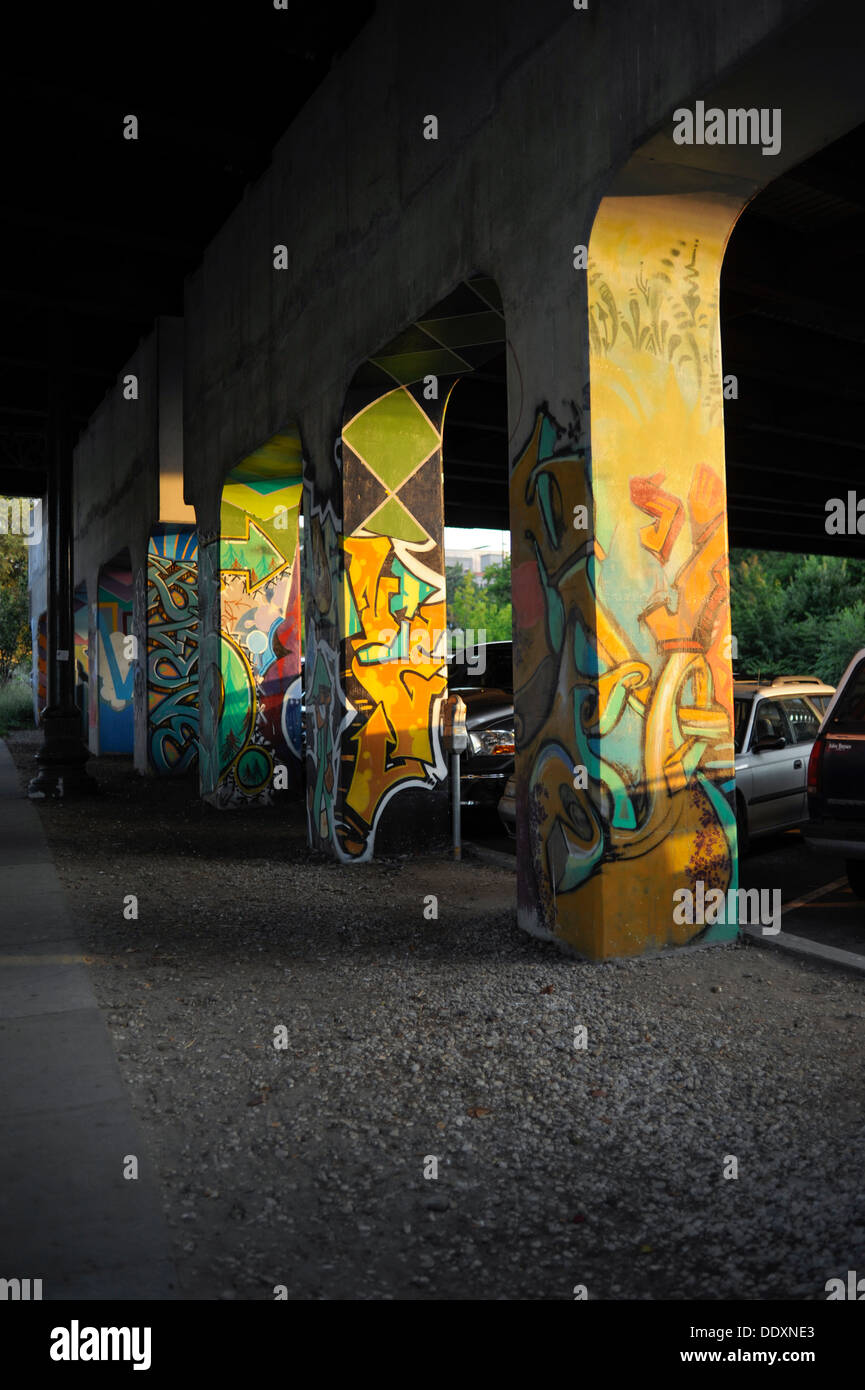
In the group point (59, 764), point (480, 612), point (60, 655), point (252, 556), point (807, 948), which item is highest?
point (480, 612)

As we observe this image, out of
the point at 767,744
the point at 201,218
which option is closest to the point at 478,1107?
the point at 767,744

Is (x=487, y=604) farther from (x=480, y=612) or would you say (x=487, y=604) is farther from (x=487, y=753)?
(x=487, y=753)

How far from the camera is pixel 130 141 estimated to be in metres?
→ 11.2

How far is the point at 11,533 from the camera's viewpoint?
43344 mm

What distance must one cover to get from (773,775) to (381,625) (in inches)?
150

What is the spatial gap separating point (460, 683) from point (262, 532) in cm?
373

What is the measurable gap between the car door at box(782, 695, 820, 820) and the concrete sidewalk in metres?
6.44

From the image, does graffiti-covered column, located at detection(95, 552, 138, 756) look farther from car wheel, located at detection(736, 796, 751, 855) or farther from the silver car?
car wheel, located at detection(736, 796, 751, 855)

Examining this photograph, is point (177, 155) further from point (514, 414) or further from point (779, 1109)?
point (779, 1109)

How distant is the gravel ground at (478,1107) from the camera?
9.64 ft

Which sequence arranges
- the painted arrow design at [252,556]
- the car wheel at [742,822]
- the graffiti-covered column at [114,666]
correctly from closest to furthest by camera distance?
the car wheel at [742,822], the painted arrow design at [252,556], the graffiti-covered column at [114,666]

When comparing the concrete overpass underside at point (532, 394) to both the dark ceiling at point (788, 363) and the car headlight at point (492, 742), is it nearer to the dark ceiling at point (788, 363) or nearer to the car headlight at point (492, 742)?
the dark ceiling at point (788, 363)

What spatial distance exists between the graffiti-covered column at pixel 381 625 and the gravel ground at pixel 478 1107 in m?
2.40

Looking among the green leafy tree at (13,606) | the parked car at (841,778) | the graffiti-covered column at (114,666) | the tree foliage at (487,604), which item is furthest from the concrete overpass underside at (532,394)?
the tree foliage at (487,604)
